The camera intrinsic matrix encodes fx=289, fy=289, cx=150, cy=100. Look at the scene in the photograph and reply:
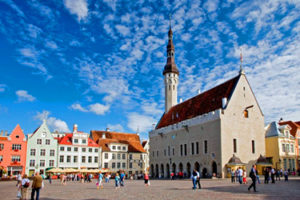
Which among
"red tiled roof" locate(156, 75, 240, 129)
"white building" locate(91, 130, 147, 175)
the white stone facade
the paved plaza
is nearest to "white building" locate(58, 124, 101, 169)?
"white building" locate(91, 130, 147, 175)

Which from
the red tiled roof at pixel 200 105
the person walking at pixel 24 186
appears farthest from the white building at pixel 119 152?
the person walking at pixel 24 186

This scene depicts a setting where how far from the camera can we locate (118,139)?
7156 cm

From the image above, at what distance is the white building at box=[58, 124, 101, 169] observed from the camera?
195ft

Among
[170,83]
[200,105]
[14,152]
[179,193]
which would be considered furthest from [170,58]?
[179,193]

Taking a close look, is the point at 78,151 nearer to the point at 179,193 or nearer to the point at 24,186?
the point at 179,193

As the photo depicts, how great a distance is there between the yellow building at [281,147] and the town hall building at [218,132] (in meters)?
5.26

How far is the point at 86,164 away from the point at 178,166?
21.6m

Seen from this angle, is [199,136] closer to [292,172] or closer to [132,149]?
[292,172]

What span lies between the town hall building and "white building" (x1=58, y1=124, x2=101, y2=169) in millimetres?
17425

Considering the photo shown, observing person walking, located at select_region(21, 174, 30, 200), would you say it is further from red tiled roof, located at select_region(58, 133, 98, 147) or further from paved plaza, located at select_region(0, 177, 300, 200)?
red tiled roof, located at select_region(58, 133, 98, 147)

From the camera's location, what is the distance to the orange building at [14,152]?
52844 mm

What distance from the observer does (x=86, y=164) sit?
61250mm

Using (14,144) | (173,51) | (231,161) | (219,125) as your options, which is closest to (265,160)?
(231,161)

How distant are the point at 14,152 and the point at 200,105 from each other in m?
35.3
